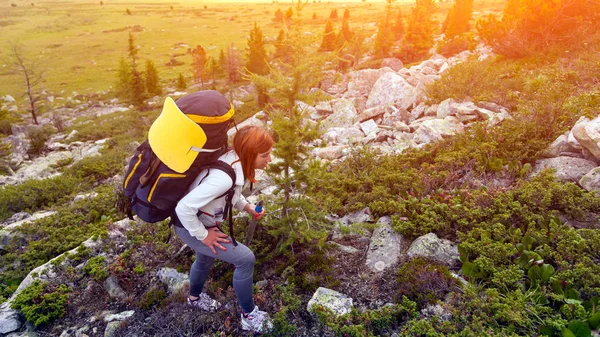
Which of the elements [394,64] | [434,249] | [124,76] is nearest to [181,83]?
[124,76]

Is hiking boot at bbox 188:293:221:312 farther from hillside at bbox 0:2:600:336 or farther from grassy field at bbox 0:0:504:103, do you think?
grassy field at bbox 0:0:504:103

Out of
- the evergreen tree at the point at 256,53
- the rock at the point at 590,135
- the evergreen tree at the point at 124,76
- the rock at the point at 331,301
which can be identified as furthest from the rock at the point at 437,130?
the evergreen tree at the point at 124,76

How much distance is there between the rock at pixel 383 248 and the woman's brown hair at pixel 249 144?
242cm

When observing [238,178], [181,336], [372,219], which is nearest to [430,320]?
[372,219]

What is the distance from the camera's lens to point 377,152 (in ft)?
25.1

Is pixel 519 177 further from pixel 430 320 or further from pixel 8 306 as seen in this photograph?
pixel 8 306

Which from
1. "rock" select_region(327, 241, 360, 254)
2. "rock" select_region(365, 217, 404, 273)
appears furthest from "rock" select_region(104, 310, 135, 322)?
"rock" select_region(365, 217, 404, 273)

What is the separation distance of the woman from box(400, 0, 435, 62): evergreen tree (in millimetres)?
23965

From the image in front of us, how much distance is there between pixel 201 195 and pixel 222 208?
0.48m

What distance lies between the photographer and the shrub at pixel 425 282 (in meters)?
3.66

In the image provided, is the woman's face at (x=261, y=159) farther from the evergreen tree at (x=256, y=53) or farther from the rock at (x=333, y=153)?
the evergreen tree at (x=256, y=53)

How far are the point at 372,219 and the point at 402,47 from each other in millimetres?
22429

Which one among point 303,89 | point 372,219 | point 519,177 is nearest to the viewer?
point 303,89

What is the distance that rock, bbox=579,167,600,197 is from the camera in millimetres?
4793
